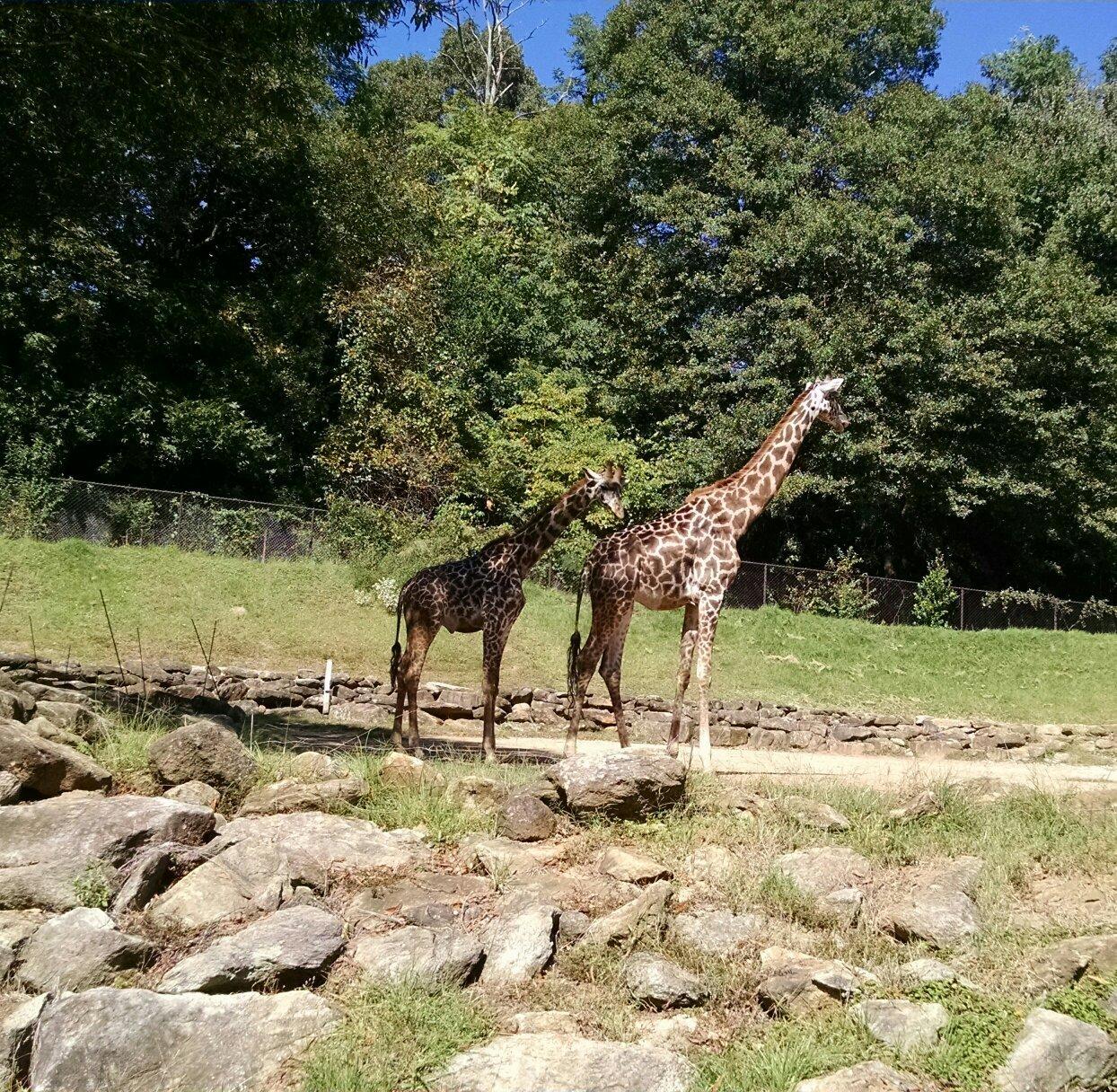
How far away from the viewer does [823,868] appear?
7.95 m

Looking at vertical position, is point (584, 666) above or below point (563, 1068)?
above

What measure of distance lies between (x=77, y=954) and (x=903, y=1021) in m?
4.49

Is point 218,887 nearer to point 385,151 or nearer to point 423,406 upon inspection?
point 423,406

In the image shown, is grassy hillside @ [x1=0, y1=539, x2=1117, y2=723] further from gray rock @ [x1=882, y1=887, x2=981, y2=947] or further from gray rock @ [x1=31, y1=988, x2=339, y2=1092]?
gray rock @ [x1=31, y1=988, x2=339, y2=1092]

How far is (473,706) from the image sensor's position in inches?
A: 770

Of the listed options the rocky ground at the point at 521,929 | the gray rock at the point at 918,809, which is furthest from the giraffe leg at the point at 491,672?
the gray rock at the point at 918,809

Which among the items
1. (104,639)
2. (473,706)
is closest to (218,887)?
(473,706)

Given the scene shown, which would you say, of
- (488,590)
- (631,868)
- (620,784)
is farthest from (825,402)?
(631,868)

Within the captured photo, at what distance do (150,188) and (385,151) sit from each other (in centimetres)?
822

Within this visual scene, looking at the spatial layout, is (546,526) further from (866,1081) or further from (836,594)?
(836,594)

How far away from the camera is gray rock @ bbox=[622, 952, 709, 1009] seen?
6.55 meters

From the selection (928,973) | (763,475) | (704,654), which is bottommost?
(928,973)

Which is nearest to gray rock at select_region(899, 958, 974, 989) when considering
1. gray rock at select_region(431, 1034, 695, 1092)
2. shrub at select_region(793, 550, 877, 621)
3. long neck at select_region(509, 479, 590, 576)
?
gray rock at select_region(431, 1034, 695, 1092)

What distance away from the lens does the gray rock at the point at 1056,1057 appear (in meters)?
5.89
